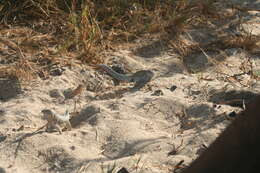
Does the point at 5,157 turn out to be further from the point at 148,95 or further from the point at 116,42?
the point at 116,42

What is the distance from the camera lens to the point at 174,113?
304cm

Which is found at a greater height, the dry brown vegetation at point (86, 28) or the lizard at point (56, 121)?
the dry brown vegetation at point (86, 28)

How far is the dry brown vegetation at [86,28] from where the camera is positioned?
3.60 metres

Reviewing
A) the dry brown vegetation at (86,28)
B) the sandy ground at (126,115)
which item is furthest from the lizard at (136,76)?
the dry brown vegetation at (86,28)

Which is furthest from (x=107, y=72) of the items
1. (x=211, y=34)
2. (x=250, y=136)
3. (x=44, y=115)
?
(x=250, y=136)

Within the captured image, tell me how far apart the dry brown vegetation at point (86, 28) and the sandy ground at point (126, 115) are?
0.12 metres

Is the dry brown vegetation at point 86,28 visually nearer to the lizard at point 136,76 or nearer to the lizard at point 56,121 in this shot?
the lizard at point 136,76

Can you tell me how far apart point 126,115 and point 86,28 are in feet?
3.20

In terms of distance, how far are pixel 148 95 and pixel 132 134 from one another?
50 cm

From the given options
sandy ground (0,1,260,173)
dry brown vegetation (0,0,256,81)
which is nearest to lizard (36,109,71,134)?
sandy ground (0,1,260,173)

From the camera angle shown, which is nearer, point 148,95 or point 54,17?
point 148,95

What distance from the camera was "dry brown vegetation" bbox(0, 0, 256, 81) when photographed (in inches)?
142

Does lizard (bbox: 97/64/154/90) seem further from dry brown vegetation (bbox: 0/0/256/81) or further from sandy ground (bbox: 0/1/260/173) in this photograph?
dry brown vegetation (bbox: 0/0/256/81)

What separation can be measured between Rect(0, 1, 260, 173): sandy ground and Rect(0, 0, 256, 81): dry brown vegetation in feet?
0.39
